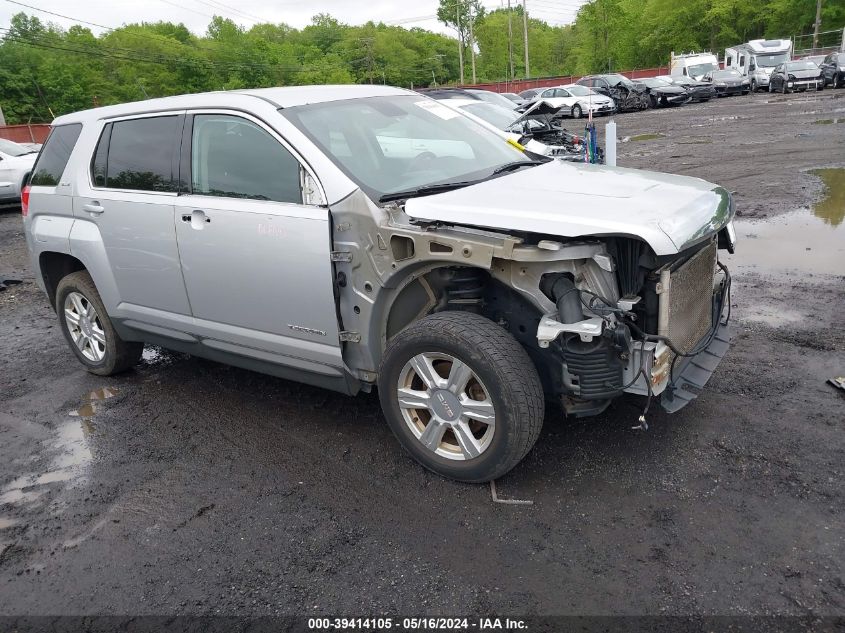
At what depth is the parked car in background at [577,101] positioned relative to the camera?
30188 mm

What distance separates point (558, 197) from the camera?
11.3ft

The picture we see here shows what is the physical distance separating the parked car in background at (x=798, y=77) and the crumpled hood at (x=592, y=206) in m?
33.4

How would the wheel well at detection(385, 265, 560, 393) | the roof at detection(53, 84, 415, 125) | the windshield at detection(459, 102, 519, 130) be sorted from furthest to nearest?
the windshield at detection(459, 102, 519, 130) < the roof at detection(53, 84, 415, 125) < the wheel well at detection(385, 265, 560, 393)

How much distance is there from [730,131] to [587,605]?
18640 mm

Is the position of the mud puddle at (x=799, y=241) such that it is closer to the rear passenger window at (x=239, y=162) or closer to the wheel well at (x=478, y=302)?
the wheel well at (x=478, y=302)

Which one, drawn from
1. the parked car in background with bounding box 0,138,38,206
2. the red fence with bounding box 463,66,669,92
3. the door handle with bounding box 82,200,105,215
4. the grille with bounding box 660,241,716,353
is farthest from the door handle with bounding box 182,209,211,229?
the red fence with bounding box 463,66,669,92

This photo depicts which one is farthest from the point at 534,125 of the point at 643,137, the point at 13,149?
the point at 13,149

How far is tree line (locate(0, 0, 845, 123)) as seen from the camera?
6131 centimetres

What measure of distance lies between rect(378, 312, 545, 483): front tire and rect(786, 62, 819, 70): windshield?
3484 centimetres

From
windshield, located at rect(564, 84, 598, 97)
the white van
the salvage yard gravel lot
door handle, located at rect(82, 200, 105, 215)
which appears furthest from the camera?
the white van

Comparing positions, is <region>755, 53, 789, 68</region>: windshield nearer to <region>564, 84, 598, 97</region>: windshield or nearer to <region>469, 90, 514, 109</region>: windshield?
<region>564, 84, 598, 97</region>: windshield

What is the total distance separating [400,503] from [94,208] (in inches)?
120

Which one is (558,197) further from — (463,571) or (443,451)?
(463,571)

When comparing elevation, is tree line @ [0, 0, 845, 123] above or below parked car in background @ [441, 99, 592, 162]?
above
